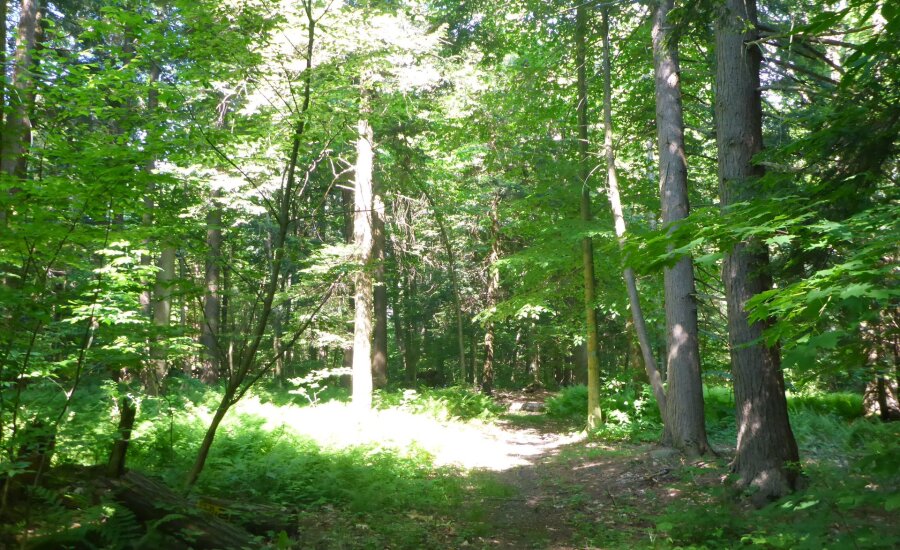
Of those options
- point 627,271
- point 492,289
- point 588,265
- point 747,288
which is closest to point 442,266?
point 492,289

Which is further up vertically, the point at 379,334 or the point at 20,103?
the point at 20,103

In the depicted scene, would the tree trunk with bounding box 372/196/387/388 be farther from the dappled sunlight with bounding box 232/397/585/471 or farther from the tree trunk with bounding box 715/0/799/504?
the tree trunk with bounding box 715/0/799/504

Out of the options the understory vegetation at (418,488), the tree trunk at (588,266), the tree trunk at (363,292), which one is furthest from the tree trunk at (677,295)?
the tree trunk at (363,292)

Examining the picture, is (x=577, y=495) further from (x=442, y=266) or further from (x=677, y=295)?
(x=442, y=266)

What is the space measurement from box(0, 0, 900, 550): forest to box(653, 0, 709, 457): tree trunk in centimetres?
5

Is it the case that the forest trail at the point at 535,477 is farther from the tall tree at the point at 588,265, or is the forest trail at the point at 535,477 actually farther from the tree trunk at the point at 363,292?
the tall tree at the point at 588,265

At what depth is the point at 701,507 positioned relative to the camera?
19.5 feet

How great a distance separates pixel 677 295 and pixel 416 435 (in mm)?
5776

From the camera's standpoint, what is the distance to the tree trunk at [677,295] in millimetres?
9414

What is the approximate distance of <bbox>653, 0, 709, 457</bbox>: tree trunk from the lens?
9.41 m

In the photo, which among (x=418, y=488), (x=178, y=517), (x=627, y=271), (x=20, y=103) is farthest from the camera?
(x=627, y=271)

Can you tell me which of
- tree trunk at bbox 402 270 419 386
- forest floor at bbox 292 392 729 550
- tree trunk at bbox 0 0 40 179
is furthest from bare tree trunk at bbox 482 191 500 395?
tree trunk at bbox 0 0 40 179

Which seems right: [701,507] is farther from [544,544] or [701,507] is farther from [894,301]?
[894,301]

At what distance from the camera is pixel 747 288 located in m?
6.68
